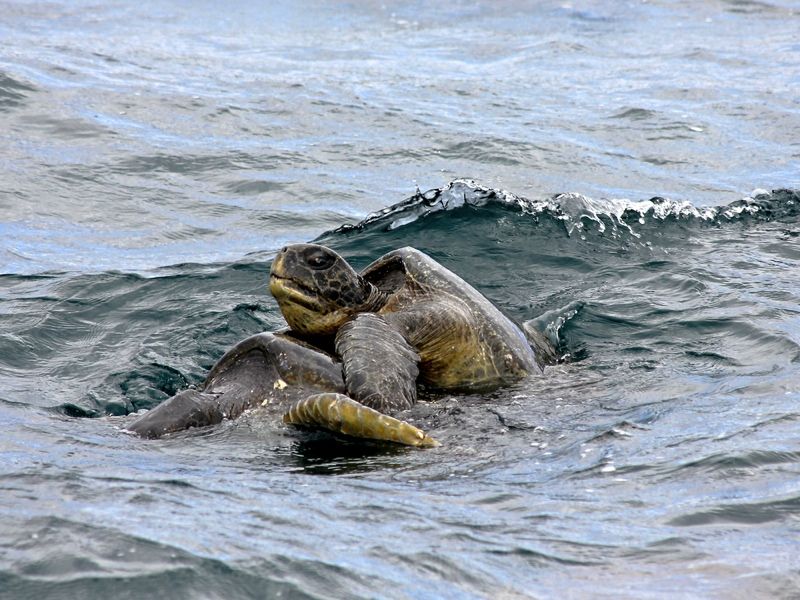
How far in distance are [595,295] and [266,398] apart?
3.59 metres

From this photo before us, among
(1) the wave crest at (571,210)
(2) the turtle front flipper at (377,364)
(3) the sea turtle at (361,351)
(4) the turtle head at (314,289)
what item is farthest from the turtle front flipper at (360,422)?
(1) the wave crest at (571,210)

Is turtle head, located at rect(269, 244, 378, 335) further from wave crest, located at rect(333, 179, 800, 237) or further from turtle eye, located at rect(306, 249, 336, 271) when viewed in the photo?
wave crest, located at rect(333, 179, 800, 237)

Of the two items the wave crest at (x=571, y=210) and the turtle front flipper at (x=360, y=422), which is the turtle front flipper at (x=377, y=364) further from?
the wave crest at (x=571, y=210)

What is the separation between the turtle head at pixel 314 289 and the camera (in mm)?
6109

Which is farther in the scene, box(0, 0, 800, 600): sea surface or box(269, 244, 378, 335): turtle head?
box(269, 244, 378, 335): turtle head

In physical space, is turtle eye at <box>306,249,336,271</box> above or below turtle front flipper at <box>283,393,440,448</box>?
above

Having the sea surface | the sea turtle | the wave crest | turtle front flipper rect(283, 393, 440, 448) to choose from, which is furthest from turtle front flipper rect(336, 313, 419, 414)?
the wave crest

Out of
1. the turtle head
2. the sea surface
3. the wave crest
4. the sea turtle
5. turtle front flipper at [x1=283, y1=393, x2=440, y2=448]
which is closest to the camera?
the sea surface

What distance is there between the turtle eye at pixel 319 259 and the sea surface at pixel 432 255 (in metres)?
1.14

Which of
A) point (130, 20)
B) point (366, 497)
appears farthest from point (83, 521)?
point (130, 20)

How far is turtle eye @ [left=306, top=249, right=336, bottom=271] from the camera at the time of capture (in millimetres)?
6160

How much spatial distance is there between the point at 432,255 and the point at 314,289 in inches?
123

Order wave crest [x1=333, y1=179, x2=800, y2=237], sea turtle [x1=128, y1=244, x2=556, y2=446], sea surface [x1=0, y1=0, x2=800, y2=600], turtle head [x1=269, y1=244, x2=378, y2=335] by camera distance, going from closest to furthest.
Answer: sea surface [x1=0, y1=0, x2=800, y2=600]
sea turtle [x1=128, y1=244, x2=556, y2=446]
turtle head [x1=269, y1=244, x2=378, y2=335]
wave crest [x1=333, y1=179, x2=800, y2=237]

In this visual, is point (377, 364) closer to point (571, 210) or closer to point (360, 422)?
point (360, 422)
